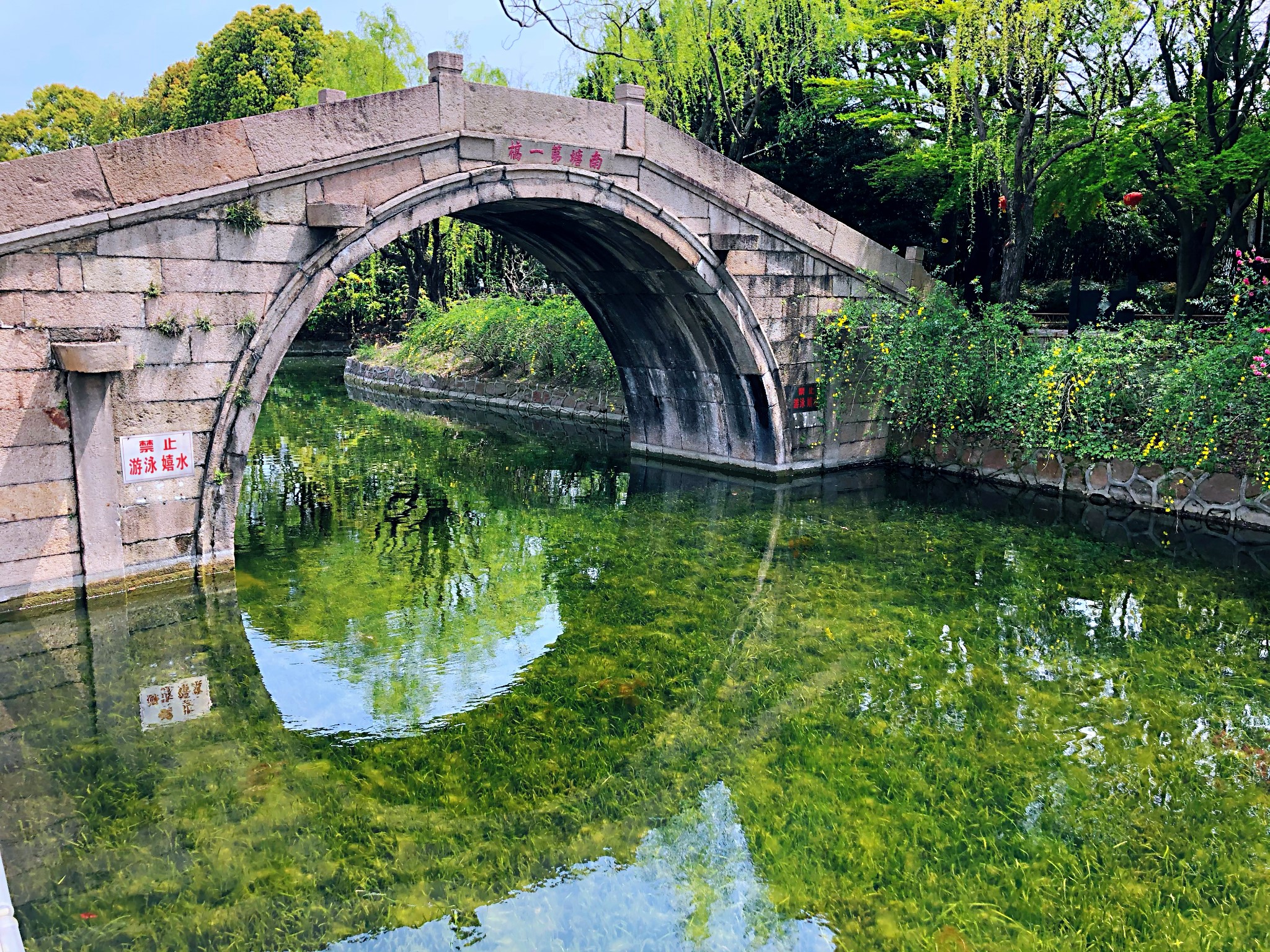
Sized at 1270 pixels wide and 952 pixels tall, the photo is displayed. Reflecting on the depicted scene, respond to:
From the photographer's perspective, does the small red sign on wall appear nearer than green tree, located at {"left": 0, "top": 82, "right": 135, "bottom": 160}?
Yes

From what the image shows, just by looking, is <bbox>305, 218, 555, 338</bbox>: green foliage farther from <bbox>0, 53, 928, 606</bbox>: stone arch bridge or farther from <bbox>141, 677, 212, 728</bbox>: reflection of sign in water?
<bbox>141, 677, 212, 728</bbox>: reflection of sign in water

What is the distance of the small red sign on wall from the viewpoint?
11367mm

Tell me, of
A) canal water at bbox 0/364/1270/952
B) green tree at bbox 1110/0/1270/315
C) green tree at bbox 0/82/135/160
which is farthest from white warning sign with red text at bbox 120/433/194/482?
green tree at bbox 0/82/135/160

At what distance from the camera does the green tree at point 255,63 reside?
87.5ft

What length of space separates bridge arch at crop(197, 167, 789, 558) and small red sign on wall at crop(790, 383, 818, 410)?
0.51ft

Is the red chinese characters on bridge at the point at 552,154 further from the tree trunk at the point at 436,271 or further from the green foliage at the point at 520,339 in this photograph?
the tree trunk at the point at 436,271

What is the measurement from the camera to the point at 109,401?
685 cm

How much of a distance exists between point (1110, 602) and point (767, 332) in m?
4.78

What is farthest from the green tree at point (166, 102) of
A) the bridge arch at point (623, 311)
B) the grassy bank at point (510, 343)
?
the bridge arch at point (623, 311)

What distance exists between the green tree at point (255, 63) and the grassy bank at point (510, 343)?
8591 mm

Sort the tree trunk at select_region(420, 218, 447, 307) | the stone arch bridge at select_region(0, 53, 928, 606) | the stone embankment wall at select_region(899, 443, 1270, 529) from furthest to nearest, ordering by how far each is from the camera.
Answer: the tree trunk at select_region(420, 218, 447, 307), the stone embankment wall at select_region(899, 443, 1270, 529), the stone arch bridge at select_region(0, 53, 928, 606)

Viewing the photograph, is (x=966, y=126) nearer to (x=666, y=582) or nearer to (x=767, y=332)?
(x=767, y=332)

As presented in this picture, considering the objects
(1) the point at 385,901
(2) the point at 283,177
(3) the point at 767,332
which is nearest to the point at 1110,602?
(3) the point at 767,332

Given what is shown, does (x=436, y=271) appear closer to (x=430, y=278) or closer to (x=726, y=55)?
(x=430, y=278)
